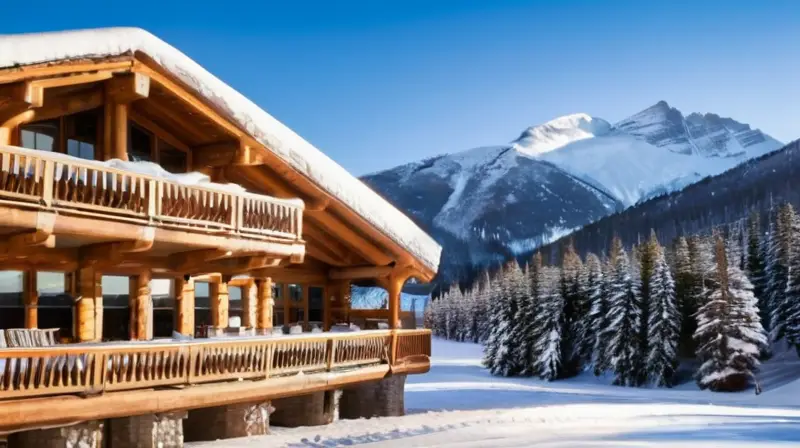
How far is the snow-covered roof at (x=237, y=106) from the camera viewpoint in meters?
13.4

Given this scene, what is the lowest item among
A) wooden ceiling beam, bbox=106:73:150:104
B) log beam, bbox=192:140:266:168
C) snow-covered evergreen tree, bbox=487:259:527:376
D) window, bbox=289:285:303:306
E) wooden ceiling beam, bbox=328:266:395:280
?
snow-covered evergreen tree, bbox=487:259:527:376

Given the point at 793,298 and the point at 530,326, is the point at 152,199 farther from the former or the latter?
the point at 530,326

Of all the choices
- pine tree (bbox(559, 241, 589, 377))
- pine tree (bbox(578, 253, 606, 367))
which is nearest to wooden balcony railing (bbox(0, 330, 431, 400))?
pine tree (bbox(578, 253, 606, 367))

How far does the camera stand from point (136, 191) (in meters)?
14.9

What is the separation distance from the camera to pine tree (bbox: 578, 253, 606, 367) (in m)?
60.1

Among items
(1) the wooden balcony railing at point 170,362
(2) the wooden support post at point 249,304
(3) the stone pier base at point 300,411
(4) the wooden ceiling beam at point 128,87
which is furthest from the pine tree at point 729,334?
(4) the wooden ceiling beam at point 128,87

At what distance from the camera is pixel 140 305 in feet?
60.1

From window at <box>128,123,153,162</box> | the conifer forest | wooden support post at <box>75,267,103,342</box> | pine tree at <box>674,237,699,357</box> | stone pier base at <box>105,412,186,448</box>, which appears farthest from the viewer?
pine tree at <box>674,237,699,357</box>

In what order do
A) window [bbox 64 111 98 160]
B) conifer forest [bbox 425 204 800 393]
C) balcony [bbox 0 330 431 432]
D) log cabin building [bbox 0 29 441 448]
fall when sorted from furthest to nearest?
1. conifer forest [bbox 425 204 800 393]
2. window [bbox 64 111 98 160]
3. log cabin building [bbox 0 29 441 448]
4. balcony [bbox 0 330 431 432]

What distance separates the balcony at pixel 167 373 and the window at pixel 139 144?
5.24 m

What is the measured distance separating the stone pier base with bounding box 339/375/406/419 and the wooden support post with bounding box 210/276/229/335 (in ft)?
13.1

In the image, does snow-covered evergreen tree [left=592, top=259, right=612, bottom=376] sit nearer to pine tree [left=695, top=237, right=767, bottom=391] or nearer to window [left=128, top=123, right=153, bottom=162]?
pine tree [left=695, top=237, right=767, bottom=391]

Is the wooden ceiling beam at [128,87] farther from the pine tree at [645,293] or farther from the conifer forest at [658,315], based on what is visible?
the pine tree at [645,293]

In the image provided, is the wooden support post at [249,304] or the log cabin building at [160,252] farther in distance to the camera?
the wooden support post at [249,304]
